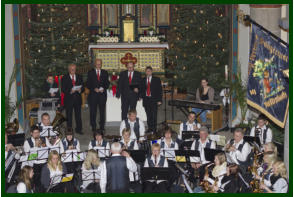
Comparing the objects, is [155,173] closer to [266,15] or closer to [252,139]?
[252,139]

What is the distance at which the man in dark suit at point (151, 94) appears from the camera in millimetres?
16062

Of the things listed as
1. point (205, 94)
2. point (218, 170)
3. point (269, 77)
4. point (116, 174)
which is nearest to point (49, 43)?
point (205, 94)

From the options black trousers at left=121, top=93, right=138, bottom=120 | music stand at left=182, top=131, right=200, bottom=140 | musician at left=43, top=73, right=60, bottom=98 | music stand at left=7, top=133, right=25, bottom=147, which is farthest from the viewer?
musician at left=43, top=73, right=60, bottom=98

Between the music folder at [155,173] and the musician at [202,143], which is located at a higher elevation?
the musician at [202,143]

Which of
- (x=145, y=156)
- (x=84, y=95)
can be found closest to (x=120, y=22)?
(x=84, y=95)

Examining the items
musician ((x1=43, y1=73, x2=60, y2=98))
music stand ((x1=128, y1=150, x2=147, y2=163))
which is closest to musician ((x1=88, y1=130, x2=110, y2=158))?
music stand ((x1=128, y1=150, x2=147, y2=163))

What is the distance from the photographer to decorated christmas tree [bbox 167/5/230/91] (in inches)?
799

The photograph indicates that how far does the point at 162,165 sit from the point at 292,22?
4.04 m

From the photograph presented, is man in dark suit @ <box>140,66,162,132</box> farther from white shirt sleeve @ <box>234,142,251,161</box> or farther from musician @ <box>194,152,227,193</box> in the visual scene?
musician @ <box>194,152,227,193</box>

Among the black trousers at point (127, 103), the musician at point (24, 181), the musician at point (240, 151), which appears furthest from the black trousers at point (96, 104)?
the musician at point (24, 181)

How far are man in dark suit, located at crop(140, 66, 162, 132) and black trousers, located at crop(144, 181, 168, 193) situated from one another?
15.3 ft

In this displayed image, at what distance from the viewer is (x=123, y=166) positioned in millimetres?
10367

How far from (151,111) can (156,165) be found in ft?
15.2

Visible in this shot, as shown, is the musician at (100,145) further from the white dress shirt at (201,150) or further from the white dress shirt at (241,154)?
the white dress shirt at (241,154)
